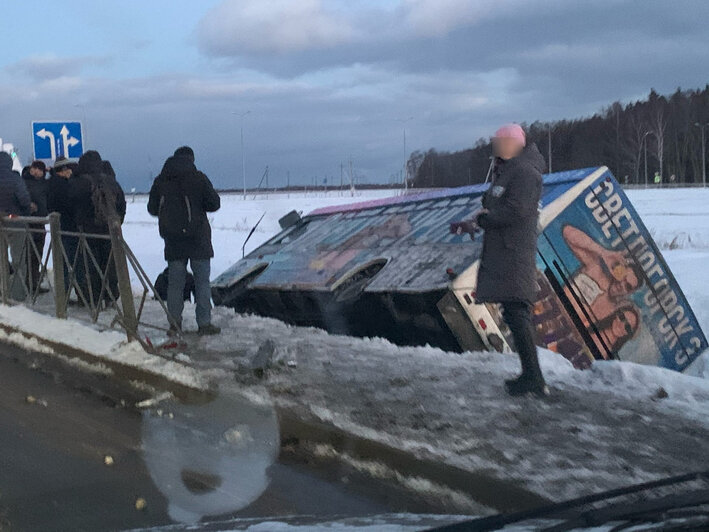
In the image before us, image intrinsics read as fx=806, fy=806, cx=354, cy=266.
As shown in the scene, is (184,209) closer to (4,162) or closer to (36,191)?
(4,162)

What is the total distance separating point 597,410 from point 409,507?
5.61 ft

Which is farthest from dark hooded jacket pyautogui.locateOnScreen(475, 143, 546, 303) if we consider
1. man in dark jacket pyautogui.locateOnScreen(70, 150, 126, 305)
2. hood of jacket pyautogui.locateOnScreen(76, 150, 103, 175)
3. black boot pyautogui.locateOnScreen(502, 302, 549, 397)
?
hood of jacket pyautogui.locateOnScreen(76, 150, 103, 175)

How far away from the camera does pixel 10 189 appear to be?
11.0 meters

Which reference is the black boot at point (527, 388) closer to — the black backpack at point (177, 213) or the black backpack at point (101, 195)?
the black backpack at point (177, 213)

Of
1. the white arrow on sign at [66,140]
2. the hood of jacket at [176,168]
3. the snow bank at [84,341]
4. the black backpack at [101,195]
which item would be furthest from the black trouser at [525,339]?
the white arrow on sign at [66,140]

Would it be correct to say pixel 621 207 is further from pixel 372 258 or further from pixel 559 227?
pixel 372 258

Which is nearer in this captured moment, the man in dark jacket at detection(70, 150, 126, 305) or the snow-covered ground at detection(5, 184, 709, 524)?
the snow-covered ground at detection(5, 184, 709, 524)

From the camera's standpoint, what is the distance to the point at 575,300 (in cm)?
769

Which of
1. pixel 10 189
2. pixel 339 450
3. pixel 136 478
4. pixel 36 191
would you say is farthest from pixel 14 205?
pixel 339 450

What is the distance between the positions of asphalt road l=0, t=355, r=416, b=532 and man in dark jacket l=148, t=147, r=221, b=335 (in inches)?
87.8

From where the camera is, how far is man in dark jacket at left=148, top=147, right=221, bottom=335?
7.79 m

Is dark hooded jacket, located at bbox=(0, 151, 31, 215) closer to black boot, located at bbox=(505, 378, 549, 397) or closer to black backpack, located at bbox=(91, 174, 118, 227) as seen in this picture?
black backpack, located at bbox=(91, 174, 118, 227)

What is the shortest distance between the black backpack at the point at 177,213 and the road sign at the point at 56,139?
16.3 ft

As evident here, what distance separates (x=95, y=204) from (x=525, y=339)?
5.82 m
